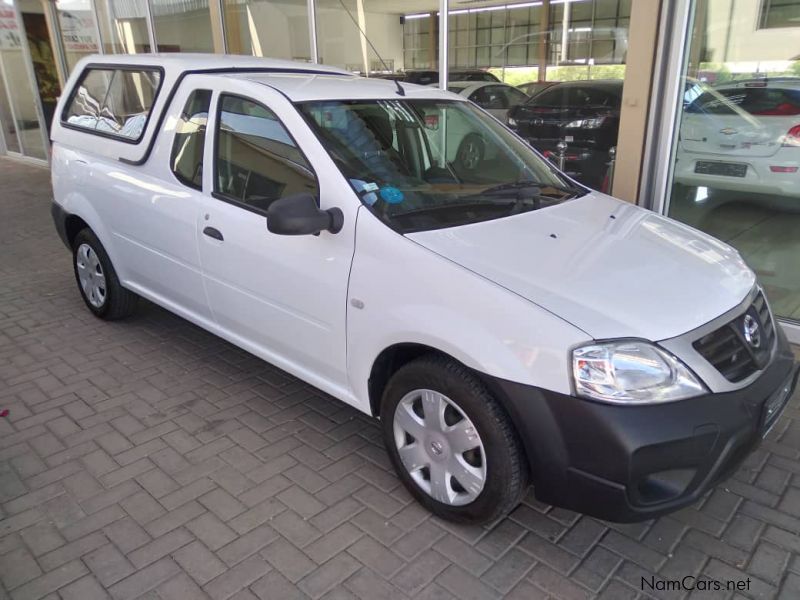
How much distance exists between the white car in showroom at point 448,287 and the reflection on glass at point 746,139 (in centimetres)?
192

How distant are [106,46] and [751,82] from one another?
35.7ft

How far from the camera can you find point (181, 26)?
33.1 ft

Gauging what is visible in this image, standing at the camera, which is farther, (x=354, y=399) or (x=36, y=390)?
(x=36, y=390)

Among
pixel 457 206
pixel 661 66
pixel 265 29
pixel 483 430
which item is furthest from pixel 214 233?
pixel 265 29

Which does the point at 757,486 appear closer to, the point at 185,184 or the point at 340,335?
the point at 340,335

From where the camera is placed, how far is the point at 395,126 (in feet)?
10.5

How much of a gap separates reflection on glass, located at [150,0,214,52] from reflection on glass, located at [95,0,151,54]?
1.19ft

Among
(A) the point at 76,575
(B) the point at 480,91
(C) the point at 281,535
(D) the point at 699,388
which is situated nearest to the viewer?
(D) the point at 699,388

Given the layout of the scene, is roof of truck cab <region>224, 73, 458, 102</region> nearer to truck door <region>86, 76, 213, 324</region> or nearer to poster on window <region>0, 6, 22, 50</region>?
truck door <region>86, 76, 213, 324</region>

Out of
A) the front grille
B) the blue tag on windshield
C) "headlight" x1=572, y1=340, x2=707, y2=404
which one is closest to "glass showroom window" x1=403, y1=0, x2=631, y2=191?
the front grille

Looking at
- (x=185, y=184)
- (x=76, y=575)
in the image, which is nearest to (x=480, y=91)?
(x=185, y=184)

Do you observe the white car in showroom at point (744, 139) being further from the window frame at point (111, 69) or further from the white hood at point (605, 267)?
the window frame at point (111, 69)

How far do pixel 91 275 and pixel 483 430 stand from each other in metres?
3.64

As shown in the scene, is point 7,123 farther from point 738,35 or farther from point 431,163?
point 738,35
